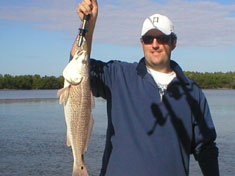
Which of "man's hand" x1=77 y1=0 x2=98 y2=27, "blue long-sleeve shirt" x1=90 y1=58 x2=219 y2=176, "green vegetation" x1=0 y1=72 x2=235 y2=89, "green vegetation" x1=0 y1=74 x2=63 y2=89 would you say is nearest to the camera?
"man's hand" x1=77 y1=0 x2=98 y2=27

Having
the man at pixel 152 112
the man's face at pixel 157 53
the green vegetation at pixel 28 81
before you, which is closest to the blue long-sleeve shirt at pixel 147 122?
the man at pixel 152 112

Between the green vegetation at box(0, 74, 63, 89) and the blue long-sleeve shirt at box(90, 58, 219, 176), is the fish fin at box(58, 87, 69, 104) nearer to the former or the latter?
the blue long-sleeve shirt at box(90, 58, 219, 176)

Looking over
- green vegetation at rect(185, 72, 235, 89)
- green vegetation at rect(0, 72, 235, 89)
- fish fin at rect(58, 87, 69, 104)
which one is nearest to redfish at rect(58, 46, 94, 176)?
fish fin at rect(58, 87, 69, 104)

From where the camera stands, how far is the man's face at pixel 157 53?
3742 mm

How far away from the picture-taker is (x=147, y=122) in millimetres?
3504

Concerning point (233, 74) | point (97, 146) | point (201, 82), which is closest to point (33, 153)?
point (97, 146)

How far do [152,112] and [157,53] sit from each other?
0.65m

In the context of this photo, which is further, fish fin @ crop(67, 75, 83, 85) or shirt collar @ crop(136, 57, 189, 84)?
shirt collar @ crop(136, 57, 189, 84)

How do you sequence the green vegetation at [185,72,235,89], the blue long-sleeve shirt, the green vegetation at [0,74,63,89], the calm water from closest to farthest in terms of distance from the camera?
the blue long-sleeve shirt, the calm water, the green vegetation at [0,74,63,89], the green vegetation at [185,72,235,89]

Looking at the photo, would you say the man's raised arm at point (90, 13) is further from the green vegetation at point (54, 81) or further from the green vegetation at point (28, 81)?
the green vegetation at point (28, 81)

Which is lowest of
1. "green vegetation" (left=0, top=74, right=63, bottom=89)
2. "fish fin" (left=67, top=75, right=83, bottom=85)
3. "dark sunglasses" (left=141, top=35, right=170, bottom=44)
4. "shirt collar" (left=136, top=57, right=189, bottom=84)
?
"green vegetation" (left=0, top=74, right=63, bottom=89)

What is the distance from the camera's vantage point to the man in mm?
3453

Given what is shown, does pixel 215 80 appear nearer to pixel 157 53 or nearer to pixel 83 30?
pixel 157 53

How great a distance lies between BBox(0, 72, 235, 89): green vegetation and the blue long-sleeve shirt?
252 ft
